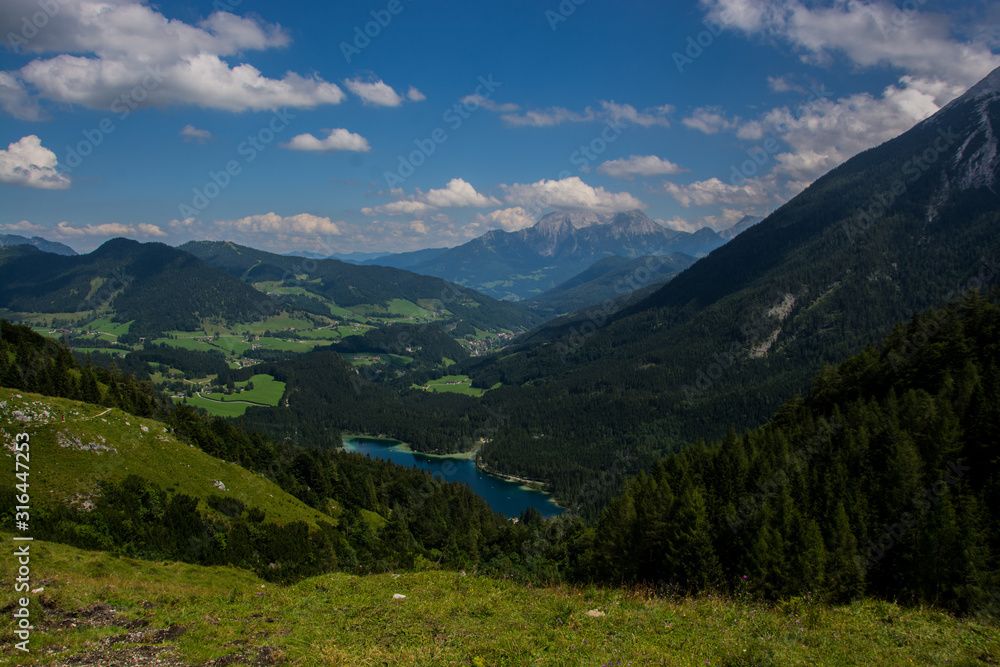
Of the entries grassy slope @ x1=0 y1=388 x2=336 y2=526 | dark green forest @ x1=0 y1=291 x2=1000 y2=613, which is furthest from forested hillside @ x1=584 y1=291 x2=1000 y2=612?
grassy slope @ x1=0 y1=388 x2=336 y2=526

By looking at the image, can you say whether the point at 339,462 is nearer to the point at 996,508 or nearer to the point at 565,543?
the point at 565,543

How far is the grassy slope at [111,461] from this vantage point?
4359 centimetres

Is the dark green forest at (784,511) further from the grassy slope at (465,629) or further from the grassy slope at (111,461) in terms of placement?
the grassy slope at (465,629)

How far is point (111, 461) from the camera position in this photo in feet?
158

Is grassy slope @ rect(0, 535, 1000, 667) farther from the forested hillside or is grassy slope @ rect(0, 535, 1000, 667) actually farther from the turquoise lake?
the turquoise lake

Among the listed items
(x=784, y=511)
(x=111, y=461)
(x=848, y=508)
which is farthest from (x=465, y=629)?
(x=111, y=461)

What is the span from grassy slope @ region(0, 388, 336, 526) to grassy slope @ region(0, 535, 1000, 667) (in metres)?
31.7

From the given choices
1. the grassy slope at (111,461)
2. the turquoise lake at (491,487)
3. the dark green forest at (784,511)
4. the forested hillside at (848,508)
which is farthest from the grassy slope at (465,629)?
the turquoise lake at (491,487)

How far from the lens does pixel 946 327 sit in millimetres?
56344

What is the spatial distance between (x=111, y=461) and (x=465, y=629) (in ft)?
165

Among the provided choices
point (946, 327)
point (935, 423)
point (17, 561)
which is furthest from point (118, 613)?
point (946, 327)

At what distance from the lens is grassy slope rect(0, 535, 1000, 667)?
1273 centimetres

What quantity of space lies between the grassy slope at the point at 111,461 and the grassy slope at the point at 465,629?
31690 millimetres

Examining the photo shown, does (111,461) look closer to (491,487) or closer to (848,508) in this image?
(848,508)
